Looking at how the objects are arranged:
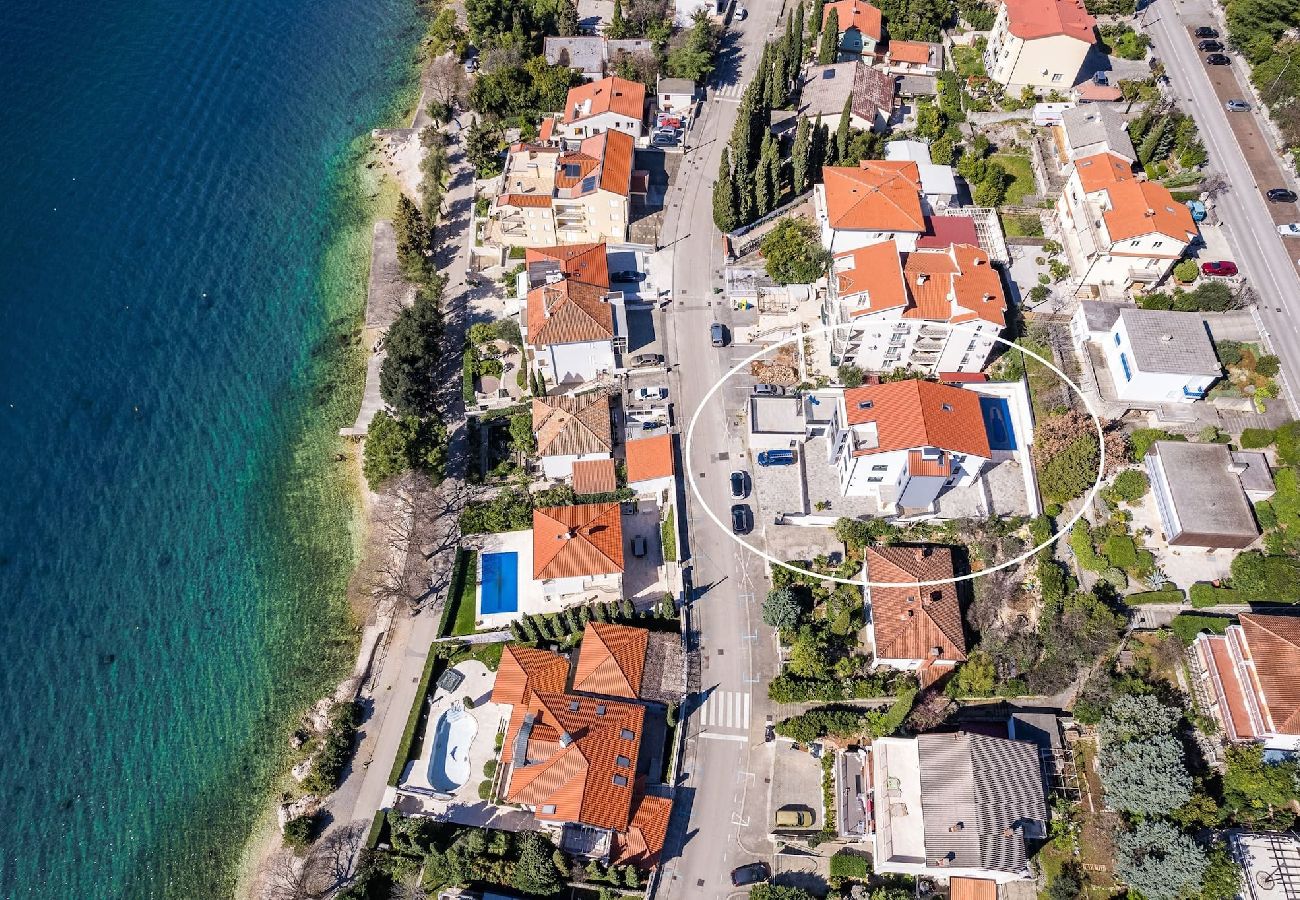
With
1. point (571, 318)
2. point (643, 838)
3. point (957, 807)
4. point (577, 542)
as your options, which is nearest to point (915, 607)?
point (957, 807)

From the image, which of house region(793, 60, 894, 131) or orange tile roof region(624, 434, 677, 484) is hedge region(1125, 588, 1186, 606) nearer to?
orange tile roof region(624, 434, 677, 484)

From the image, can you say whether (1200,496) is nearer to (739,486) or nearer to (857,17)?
(739,486)

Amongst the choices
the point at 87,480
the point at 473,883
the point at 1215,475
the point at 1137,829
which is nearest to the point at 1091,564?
the point at 1215,475

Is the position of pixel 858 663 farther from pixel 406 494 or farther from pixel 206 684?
pixel 206 684

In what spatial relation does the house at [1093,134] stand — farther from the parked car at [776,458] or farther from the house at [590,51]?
the house at [590,51]

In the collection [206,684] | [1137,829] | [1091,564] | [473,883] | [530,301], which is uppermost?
[530,301]
